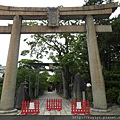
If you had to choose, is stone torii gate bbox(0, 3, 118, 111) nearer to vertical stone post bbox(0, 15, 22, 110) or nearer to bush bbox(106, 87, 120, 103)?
vertical stone post bbox(0, 15, 22, 110)

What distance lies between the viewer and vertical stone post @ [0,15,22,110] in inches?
366

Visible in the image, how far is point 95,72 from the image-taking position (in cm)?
991

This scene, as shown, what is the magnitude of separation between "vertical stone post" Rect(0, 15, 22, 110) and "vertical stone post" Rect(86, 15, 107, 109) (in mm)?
5558

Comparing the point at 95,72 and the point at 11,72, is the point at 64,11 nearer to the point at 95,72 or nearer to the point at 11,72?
the point at 95,72

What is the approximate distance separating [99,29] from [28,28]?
18.6 ft

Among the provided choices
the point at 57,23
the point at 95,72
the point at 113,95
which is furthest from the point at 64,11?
the point at 113,95

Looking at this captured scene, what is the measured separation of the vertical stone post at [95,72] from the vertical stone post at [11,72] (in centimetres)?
556

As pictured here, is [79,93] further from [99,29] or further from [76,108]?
[99,29]

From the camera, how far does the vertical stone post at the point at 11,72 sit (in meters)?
9.30

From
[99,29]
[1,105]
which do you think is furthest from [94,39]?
[1,105]

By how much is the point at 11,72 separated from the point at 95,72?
6.00 m

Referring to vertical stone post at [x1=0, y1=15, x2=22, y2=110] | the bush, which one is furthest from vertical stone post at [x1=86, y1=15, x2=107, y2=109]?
vertical stone post at [x1=0, y1=15, x2=22, y2=110]

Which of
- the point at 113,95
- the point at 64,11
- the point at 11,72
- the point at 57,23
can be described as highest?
the point at 64,11

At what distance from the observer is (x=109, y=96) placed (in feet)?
37.4
